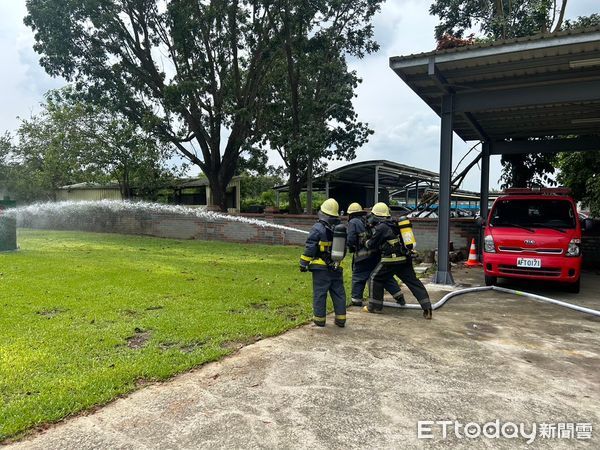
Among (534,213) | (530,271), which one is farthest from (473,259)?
(530,271)

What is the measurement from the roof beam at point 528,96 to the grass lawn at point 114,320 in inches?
192

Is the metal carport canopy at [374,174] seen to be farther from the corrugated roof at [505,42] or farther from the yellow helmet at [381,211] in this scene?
the yellow helmet at [381,211]

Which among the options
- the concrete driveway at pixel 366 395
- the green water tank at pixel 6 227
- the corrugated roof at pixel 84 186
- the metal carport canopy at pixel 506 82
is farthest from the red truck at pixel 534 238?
the corrugated roof at pixel 84 186

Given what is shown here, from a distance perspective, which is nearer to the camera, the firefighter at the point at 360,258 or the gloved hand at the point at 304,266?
the gloved hand at the point at 304,266

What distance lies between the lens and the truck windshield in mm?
8227

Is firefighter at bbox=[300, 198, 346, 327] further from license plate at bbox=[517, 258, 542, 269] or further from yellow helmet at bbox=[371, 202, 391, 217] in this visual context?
license plate at bbox=[517, 258, 542, 269]

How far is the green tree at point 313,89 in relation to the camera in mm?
17645

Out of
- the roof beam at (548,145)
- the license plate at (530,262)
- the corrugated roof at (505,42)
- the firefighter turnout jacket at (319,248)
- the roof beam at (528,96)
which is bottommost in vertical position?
the license plate at (530,262)

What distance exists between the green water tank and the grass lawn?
95cm

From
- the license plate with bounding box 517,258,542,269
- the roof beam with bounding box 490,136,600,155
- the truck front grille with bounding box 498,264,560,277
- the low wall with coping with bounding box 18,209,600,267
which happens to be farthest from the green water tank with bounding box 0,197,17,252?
the roof beam with bounding box 490,136,600,155

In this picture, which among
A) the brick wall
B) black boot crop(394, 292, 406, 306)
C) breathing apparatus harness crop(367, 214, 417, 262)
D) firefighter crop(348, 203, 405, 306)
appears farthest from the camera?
the brick wall

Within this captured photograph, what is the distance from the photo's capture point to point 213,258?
39.7ft

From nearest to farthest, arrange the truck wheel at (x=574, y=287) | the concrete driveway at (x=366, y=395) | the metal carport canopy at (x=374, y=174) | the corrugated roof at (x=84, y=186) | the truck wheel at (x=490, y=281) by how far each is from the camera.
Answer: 1. the concrete driveway at (x=366, y=395)
2. the truck wheel at (x=574, y=287)
3. the truck wheel at (x=490, y=281)
4. the metal carport canopy at (x=374, y=174)
5. the corrugated roof at (x=84, y=186)

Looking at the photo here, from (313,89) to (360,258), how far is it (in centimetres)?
1548
